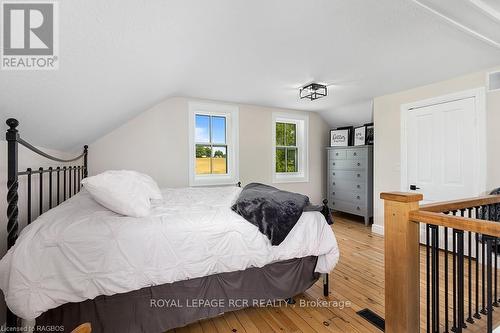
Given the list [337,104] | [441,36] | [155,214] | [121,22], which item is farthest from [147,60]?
[337,104]

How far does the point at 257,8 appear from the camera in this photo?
161cm

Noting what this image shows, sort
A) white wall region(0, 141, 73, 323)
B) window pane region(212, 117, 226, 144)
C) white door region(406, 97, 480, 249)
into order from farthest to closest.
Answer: window pane region(212, 117, 226, 144) < white door region(406, 97, 480, 249) < white wall region(0, 141, 73, 323)

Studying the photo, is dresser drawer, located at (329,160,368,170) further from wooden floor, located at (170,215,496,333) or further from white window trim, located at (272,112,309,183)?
wooden floor, located at (170,215,496,333)

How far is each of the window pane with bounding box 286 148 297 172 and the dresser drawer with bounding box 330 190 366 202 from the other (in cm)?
99

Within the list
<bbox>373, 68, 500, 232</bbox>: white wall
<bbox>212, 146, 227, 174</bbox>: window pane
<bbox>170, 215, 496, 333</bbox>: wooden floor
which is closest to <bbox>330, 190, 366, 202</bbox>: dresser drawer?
<bbox>373, 68, 500, 232</bbox>: white wall

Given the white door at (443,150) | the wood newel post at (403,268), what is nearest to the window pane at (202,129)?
the white door at (443,150)

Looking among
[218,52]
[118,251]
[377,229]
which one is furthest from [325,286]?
[218,52]

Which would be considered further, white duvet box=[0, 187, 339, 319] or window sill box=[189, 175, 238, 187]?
window sill box=[189, 175, 238, 187]

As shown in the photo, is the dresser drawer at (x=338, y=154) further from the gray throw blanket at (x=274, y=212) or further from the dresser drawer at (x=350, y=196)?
the gray throw blanket at (x=274, y=212)

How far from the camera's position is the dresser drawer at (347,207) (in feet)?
14.3

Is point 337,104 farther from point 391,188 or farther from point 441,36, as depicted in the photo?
point 441,36

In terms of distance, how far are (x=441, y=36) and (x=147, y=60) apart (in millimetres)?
2484

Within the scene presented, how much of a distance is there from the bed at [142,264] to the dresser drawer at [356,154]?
289 centimetres
